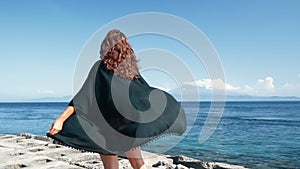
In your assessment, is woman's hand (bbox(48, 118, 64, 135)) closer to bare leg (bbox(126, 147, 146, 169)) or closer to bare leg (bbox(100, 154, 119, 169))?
bare leg (bbox(100, 154, 119, 169))

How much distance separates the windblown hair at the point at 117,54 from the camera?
345 cm

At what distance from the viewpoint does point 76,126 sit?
3.33 m

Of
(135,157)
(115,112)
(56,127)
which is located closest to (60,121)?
(56,127)

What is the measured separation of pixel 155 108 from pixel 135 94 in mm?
242

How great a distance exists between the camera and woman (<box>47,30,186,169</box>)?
3305mm

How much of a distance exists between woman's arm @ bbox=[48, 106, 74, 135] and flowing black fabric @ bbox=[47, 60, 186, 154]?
0.03m

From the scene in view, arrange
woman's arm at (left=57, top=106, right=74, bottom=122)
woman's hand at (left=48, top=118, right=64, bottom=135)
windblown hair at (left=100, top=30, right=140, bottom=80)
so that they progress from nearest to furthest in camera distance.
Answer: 1. woman's hand at (left=48, top=118, right=64, bottom=135)
2. woman's arm at (left=57, top=106, right=74, bottom=122)
3. windblown hair at (left=100, top=30, right=140, bottom=80)

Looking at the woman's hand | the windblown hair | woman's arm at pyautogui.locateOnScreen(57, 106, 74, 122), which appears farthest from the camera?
the windblown hair

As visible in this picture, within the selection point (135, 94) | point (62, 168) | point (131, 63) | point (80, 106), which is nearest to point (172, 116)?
point (135, 94)

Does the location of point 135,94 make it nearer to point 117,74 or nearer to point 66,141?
point 117,74

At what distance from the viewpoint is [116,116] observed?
11.0ft

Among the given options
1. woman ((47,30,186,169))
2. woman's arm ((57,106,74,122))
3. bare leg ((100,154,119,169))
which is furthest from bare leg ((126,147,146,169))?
woman's arm ((57,106,74,122))

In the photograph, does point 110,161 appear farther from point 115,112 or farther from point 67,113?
point 67,113

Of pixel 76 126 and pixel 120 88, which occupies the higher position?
pixel 120 88
